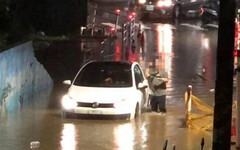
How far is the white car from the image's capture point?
15.5 meters

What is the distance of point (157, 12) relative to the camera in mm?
41688

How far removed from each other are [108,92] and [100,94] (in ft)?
0.73

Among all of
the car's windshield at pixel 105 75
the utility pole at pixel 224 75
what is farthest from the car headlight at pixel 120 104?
the utility pole at pixel 224 75

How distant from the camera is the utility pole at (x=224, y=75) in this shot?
7129mm

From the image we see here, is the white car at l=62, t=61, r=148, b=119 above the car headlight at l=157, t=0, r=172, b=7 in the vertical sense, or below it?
below

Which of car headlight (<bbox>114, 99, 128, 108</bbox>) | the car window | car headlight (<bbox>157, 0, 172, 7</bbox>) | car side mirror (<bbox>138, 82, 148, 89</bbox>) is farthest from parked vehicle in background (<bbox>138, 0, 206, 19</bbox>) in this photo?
car headlight (<bbox>114, 99, 128, 108</bbox>)

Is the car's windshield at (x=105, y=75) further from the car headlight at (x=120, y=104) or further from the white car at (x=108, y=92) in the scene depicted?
the car headlight at (x=120, y=104)

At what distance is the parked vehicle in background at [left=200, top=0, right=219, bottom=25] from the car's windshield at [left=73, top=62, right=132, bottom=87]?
2341cm

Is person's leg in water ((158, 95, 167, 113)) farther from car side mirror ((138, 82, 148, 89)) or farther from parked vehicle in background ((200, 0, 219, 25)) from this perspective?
parked vehicle in background ((200, 0, 219, 25))

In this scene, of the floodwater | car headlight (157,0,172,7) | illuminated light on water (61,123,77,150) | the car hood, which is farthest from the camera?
car headlight (157,0,172,7)

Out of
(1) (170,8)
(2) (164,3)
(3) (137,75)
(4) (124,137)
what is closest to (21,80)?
(3) (137,75)

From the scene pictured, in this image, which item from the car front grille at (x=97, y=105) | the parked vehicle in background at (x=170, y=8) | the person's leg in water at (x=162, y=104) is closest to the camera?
the car front grille at (x=97, y=105)

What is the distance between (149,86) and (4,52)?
3.63 m

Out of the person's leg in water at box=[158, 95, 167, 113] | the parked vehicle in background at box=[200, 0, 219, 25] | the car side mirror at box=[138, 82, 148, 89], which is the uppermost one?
the parked vehicle in background at box=[200, 0, 219, 25]
